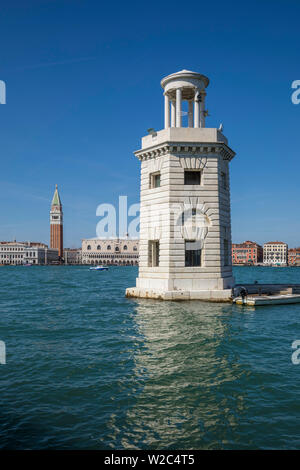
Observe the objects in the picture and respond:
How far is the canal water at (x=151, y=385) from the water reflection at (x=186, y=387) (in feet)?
0.06

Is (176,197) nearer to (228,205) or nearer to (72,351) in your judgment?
(228,205)

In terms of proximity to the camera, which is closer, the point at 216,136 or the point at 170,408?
the point at 170,408

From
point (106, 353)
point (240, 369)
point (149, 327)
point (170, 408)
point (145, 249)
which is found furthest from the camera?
point (145, 249)

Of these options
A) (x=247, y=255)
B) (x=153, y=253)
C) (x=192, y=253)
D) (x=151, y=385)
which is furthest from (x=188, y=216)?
(x=247, y=255)

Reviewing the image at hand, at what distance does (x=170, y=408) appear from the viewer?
23.1 feet

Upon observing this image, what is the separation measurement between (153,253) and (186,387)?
55.0 ft

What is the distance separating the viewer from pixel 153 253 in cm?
2472

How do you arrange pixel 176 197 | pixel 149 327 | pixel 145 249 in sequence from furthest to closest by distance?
pixel 145 249, pixel 176 197, pixel 149 327

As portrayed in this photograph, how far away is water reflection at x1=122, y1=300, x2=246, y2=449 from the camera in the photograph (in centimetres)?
602

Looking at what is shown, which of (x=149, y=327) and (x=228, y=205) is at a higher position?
(x=228, y=205)

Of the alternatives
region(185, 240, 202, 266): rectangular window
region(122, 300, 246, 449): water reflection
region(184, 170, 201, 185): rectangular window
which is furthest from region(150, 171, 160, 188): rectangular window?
region(122, 300, 246, 449): water reflection
